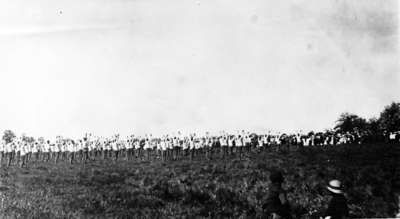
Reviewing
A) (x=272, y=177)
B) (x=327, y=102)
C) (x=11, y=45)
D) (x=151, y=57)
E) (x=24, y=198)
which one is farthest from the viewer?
(x=327, y=102)

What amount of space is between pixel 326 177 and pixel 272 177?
36.0 feet

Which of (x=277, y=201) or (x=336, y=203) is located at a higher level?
(x=336, y=203)

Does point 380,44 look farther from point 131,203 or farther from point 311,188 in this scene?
point 131,203

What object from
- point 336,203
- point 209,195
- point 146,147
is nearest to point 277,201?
point 336,203

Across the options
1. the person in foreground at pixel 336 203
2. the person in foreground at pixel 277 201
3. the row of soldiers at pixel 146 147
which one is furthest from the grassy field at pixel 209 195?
the row of soldiers at pixel 146 147

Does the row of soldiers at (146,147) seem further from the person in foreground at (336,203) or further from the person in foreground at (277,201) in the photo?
the person in foreground at (336,203)

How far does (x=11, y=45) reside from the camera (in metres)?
10.8

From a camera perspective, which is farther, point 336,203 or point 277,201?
point 277,201

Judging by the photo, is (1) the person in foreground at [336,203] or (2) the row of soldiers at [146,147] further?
(2) the row of soldiers at [146,147]

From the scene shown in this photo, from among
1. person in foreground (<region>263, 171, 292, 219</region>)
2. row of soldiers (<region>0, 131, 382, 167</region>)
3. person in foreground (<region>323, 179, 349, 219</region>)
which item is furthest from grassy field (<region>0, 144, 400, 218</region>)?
row of soldiers (<region>0, 131, 382, 167</region>)

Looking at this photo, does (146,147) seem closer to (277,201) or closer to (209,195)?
(209,195)

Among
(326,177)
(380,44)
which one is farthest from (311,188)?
(380,44)

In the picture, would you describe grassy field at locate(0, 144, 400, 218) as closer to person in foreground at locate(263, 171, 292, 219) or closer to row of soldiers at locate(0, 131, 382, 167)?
person in foreground at locate(263, 171, 292, 219)

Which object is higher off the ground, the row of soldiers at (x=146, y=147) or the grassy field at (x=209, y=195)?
the row of soldiers at (x=146, y=147)
